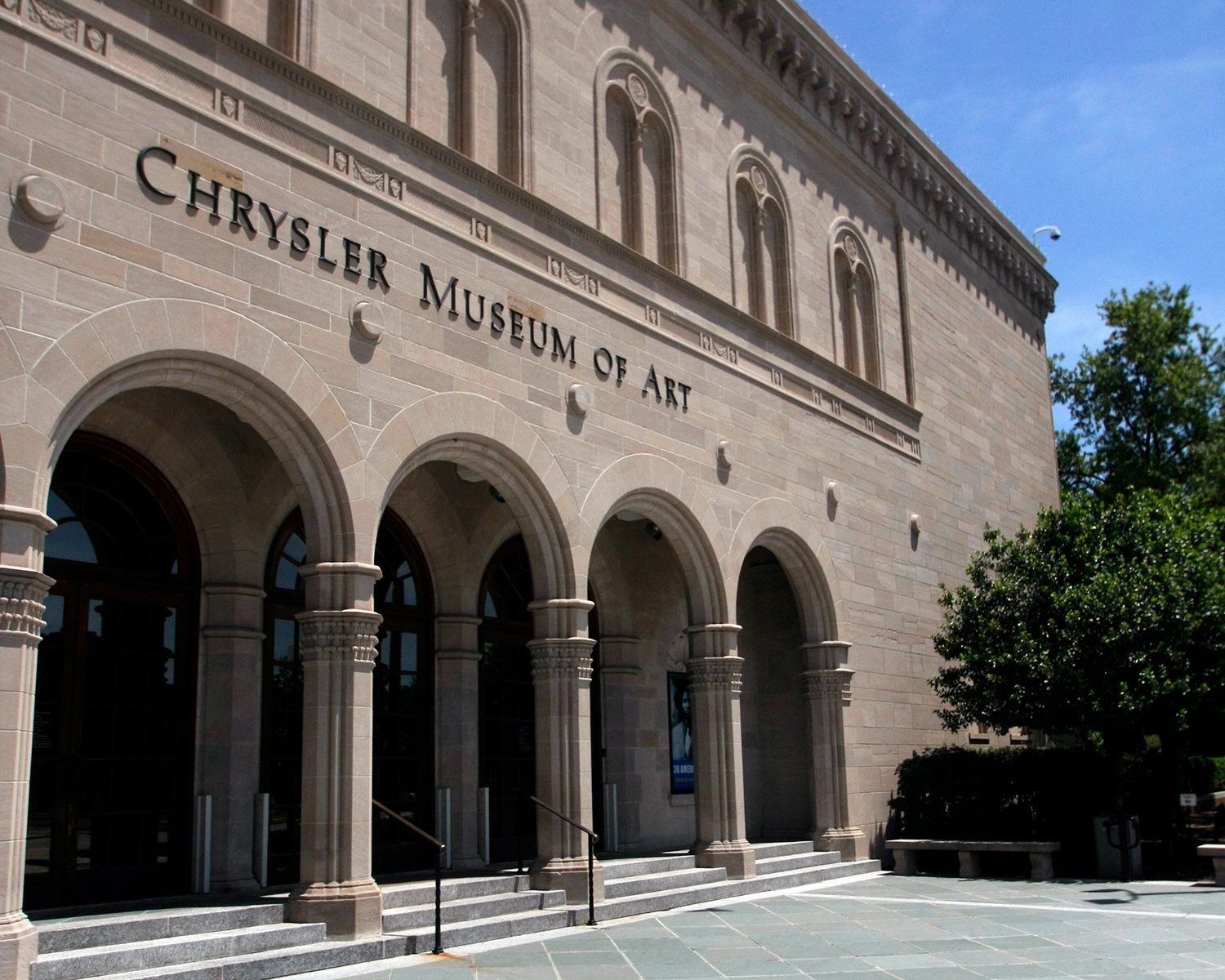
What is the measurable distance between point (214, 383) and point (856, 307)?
13813 millimetres

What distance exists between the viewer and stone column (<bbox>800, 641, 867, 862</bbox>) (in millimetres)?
17812

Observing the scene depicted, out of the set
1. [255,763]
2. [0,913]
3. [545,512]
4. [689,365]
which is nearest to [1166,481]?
[689,365]

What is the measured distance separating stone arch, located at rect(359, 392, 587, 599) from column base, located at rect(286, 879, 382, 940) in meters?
2.93

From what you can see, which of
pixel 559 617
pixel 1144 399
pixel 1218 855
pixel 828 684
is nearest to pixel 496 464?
pixel 559 617

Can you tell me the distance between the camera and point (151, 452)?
12.1 meters

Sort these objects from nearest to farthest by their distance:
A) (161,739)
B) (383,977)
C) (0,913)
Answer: (0,913), (383,977), (161,739)

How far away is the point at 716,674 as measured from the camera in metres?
16.0

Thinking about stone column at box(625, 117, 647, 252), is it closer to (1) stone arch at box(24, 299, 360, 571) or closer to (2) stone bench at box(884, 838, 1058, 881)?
(1) stone arch at box(24, 299, 360, 571)

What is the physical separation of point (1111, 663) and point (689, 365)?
24.3 feet

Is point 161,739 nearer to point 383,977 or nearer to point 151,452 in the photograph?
point 151,452

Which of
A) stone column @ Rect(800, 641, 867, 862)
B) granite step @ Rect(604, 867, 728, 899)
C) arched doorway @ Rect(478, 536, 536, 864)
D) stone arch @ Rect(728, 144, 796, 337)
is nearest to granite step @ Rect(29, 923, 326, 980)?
granite step @ Rect(604, 867, 728, 899)

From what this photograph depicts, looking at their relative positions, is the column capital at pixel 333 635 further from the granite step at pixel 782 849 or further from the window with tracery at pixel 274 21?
the granite step at pixel 782 849

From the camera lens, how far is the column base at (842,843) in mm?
17719

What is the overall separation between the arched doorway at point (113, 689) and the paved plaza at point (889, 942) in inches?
117
